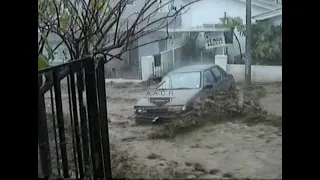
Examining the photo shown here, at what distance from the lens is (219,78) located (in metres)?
1.86

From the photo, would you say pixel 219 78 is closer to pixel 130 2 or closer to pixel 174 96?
pixel 174 96

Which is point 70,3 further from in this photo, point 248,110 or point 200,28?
point 248,110

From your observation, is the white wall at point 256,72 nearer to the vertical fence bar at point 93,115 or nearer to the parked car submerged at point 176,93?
the parked car submerged at point 176,93

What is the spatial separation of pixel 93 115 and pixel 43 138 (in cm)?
37

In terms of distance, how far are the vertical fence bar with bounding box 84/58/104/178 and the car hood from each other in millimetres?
671

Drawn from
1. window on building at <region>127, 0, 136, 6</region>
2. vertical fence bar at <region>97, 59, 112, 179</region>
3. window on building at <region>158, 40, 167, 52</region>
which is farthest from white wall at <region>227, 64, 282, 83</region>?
vertical fence bar at <region>97, 59, 112, 179</region>

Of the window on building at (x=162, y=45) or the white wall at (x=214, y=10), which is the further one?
the window on building at (x=162, y=45)

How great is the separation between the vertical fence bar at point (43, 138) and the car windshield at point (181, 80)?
3.51 feet

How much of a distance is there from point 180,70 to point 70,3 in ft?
2.04

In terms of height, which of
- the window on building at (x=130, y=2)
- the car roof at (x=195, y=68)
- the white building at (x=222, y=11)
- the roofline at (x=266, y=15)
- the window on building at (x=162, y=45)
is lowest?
the car roof at (x=195, y=68)

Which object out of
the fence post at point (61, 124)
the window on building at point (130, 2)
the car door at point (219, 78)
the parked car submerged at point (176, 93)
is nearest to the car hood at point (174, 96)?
the parked car submerged at point (176, 93)

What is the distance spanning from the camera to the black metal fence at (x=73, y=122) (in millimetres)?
861

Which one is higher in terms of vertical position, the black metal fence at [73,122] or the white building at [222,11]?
the white building at [222,11]
